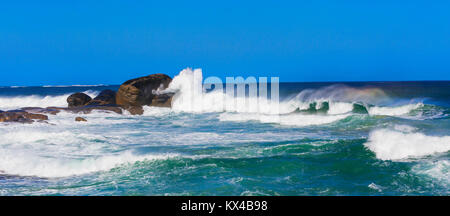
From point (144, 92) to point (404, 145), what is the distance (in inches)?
794

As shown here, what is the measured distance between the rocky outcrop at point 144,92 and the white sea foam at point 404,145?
17.9 metres

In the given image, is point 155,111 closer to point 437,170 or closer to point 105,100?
point 105,100

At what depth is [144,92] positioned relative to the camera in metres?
27.0

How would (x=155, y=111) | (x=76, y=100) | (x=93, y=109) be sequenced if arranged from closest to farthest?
(x=93, y=109)
(x=155, y=111)
(x=76, y=100)

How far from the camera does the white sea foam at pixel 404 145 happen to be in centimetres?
880

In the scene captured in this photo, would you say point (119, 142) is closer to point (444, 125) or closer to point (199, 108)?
point (444, 125)

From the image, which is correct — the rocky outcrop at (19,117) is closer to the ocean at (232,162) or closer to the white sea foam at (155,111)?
the ocean at (232,162)

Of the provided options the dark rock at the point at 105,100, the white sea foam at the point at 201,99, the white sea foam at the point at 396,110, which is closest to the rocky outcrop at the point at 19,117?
the dark rock at the point at 105,100

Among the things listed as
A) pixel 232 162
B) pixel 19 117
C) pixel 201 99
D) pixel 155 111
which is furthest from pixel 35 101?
pixel 232 162

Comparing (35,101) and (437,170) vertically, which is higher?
(35,101)

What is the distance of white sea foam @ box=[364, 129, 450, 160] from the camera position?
8797mm

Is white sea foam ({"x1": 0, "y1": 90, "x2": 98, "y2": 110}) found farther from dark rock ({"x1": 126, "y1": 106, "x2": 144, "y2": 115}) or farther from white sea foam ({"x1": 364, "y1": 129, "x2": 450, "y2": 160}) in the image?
white sea foam ({"x1": 364, "y1": 129, "x2": 450, "y2": 160})

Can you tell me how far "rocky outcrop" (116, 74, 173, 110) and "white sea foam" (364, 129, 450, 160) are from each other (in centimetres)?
1786
